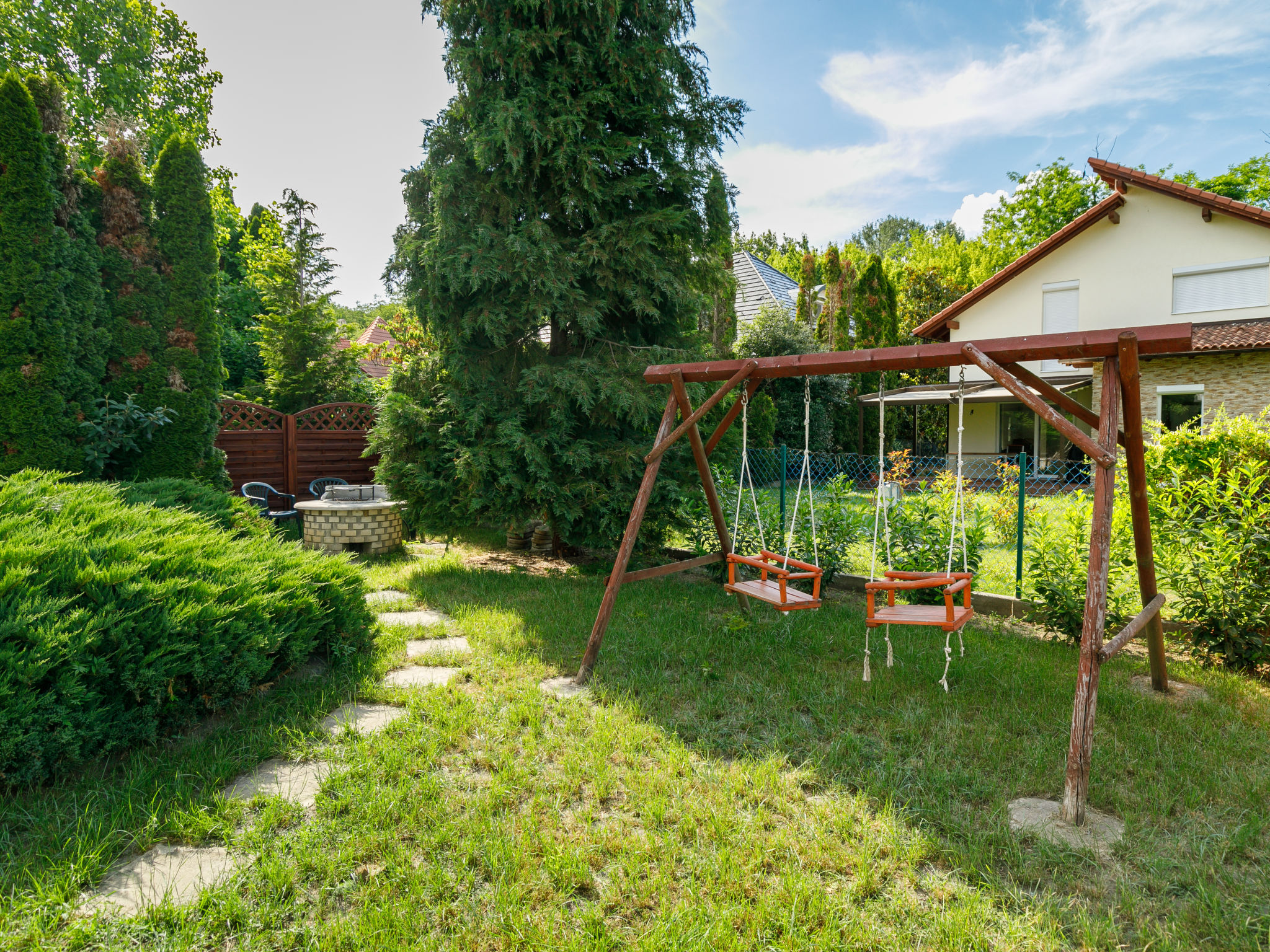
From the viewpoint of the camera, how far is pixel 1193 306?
14227 mm

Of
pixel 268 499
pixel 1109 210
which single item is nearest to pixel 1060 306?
pixel 1109 210

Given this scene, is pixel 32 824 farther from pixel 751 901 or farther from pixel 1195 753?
pixel 1195 753

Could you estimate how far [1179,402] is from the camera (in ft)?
45.9

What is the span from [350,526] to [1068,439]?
26.3 ft

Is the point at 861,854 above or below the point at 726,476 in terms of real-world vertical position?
below

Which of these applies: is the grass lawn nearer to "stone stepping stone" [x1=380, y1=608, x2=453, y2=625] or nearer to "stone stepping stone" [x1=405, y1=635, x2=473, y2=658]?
"stone stepping stone" [x1=405, y1=635, x2=473, y2=658]

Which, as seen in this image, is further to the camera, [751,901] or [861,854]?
[861,854]

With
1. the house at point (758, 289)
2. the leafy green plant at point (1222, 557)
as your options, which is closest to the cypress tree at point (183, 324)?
the leafy green plant at point (1222, 557)

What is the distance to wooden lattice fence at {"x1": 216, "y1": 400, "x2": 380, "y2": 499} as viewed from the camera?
33.2 feet

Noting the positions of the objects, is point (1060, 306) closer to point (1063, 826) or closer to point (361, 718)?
point (1063, 826)

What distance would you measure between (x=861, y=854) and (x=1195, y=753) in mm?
2115

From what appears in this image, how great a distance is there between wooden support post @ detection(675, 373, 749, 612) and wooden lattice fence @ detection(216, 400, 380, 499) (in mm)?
6416

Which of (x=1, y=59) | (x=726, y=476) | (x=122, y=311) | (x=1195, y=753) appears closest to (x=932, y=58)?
(x=726, y=476)

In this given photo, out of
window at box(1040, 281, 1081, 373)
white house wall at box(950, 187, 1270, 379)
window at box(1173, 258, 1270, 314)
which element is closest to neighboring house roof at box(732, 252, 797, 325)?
window at box(1040, 281, 1081, 373)
